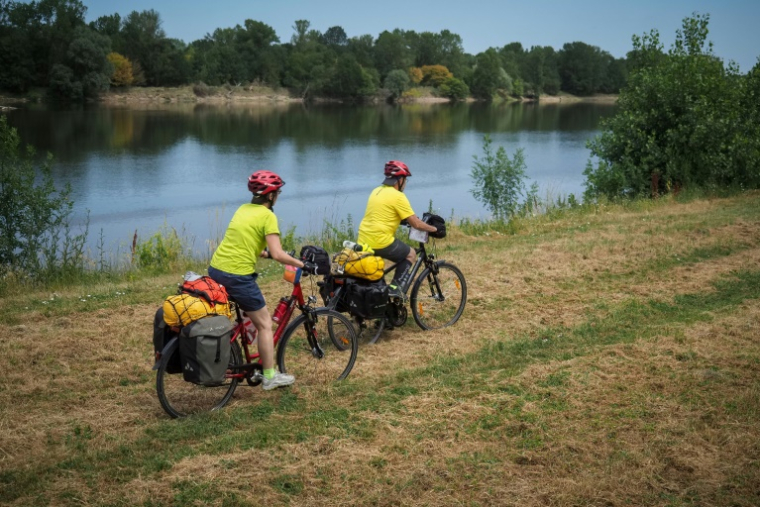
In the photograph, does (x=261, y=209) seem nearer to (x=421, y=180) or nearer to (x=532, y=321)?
(x=532, y=321)

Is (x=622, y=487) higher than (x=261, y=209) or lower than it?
lower

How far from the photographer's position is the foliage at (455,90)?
348ft

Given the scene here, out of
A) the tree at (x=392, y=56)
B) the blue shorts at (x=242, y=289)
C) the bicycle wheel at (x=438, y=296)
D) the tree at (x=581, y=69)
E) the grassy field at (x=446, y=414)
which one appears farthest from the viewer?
the tree at (x=581, y=69)

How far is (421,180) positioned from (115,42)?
74006mm

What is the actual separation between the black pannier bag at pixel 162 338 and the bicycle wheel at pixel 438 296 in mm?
3087

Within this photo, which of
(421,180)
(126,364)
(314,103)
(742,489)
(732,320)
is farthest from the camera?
(314,103)

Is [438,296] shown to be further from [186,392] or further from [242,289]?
[186,392]

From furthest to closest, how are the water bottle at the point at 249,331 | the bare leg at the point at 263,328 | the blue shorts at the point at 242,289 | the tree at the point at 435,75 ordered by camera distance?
1. the tree at the point at 435,75
2. the water bottle at the point at 249,331
3. the bare leg at the point at 263,328
4. the blue shorts at the point at 242,289

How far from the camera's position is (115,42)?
295 feet

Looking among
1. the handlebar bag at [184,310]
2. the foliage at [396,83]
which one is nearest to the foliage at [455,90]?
the foliage at [396,83]

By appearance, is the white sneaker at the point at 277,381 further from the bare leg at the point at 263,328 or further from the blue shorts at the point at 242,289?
the blue shorts at the point at 242,289

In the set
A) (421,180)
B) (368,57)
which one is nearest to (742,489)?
(421,180)

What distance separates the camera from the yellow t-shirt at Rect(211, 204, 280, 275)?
5.79m

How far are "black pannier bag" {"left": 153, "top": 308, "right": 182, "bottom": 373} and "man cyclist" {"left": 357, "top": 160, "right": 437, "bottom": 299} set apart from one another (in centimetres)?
262
